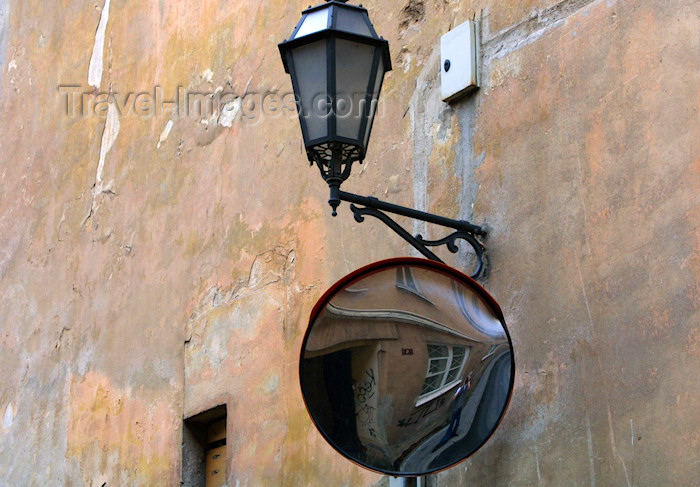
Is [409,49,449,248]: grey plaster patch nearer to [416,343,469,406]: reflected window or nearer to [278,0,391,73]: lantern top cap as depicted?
[278,0,391,73]: lantern top cap

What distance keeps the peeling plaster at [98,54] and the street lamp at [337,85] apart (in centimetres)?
314

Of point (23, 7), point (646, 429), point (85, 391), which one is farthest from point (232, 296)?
point (23, 7)

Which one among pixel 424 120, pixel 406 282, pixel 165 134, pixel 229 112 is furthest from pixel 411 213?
pixel 165 134

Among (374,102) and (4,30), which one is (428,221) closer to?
(374,102)

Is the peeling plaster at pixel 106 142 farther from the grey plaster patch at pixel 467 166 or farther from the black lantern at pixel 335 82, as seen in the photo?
the black lantern at pixel 335 82

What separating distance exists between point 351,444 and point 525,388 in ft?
1.67

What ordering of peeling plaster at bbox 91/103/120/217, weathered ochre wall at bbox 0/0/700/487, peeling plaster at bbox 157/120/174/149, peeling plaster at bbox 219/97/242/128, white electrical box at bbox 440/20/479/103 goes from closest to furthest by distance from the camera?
weathered ochre wall at bbox 0/0/700/487 → white electrical box at bbox 440/20/479/103 → peeling plaster at bbox 219/97/242/128 → peeling plaster at bbox 157/120/174/149 → peeling plaster at bbox 91/103/120/217

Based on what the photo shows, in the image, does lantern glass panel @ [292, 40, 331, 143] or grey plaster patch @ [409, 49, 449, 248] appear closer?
lantern glass panel @ [292, 40, 331, 143]

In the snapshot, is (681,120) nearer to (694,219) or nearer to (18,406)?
(694,219)

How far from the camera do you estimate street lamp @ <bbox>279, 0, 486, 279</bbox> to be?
10.1 ft

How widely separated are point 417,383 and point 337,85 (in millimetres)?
822

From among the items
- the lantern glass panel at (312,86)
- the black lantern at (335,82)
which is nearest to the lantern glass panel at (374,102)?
the black lantern at (335,82)

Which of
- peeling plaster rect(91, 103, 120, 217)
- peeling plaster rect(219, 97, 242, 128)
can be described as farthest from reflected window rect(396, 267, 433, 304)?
peeling plaster rect(91, 103, 120, 217)

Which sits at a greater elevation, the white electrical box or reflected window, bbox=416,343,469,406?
the white electrical box
